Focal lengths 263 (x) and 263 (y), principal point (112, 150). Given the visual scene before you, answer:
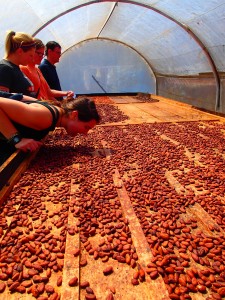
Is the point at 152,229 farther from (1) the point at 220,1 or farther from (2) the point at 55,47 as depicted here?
(1) the point at 220,1

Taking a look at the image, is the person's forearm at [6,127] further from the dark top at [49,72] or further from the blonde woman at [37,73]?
the dark top at [49,72]

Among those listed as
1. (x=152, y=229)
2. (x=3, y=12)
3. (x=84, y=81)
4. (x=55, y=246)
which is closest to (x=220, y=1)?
(x=3, y=12)

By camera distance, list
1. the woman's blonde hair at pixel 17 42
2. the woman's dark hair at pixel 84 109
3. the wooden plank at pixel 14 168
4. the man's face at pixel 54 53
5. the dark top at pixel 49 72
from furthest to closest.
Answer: the dark top at pixel 49 72, the man's face at pixel 54 53, the woman's blonde hair at pixel 17 42, the woman's dark hair at pixel 84 109, the wooden plank at pixel 14 168

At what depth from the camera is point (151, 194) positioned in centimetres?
213

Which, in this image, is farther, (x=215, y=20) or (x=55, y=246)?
(x=215, y=20)

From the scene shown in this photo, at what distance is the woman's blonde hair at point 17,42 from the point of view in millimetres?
3051

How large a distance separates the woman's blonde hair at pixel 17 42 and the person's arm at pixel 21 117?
0.92 meters

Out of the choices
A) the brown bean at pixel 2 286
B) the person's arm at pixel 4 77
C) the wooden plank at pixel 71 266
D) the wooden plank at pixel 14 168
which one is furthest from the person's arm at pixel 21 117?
the brown bean at pixel 2 286

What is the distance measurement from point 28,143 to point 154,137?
2.01 meters

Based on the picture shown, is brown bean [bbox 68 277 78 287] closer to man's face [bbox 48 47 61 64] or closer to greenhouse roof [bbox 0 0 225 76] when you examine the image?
man's face [bbox 48 47 61 64]

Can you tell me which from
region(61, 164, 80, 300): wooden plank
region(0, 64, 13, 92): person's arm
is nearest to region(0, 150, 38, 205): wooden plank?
region(61, 164, 80, 300): wooden plank

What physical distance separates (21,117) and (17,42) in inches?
41.8

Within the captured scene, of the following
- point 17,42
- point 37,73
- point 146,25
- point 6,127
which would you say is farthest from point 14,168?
point 146,25

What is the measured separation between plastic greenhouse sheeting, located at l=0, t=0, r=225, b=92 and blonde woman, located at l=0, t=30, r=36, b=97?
3.61m
